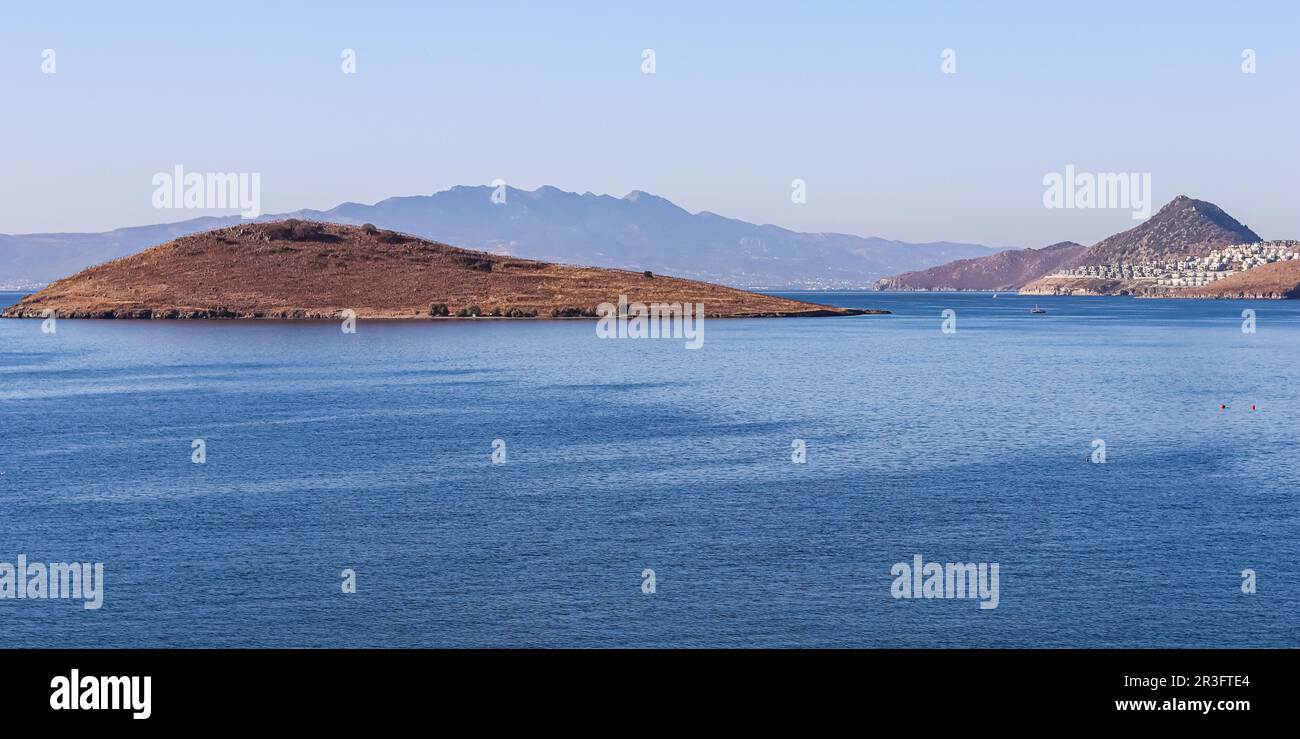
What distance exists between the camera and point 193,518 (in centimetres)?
4647

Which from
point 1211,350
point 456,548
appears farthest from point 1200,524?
point 1211,350

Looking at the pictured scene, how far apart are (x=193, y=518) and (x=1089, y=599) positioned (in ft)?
98.8

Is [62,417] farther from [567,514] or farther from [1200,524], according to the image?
[1200,524]

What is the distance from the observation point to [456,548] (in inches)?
1626

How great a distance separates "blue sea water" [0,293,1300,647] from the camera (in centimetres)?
3300

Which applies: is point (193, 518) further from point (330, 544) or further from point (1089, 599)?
point (1089, 599)

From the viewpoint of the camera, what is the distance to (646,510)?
4744 centimetres

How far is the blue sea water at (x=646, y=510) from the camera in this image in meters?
33.0

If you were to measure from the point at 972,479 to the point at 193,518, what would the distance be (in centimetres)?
3113
